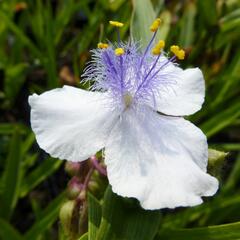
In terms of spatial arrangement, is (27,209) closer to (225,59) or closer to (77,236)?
(77,236)

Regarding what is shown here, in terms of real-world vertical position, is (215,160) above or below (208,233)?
above

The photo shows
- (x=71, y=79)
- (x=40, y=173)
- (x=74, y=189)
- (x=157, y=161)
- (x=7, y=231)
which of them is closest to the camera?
(x=157, y=161)

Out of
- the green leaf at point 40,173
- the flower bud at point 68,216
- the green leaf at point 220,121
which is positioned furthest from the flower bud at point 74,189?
the green leaf at point 220,121

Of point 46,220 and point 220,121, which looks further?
point 220,121

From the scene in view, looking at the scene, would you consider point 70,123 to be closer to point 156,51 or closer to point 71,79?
point 156,51

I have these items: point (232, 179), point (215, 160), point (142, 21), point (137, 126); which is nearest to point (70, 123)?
point (137, 126)

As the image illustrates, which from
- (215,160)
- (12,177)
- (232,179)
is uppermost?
(215,160)

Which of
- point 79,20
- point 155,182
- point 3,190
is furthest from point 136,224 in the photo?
point 79,20
